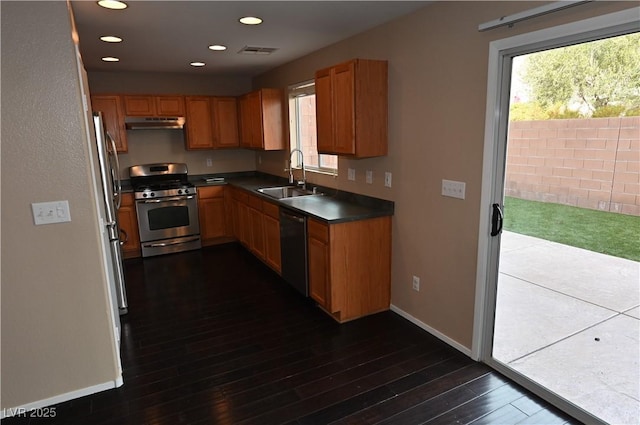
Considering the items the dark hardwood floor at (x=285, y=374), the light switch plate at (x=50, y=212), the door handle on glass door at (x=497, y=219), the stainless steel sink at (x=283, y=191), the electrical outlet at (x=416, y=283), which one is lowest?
the dark hardwood floor at (x=285, y=374)

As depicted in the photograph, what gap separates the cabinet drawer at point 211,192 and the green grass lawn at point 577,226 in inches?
159

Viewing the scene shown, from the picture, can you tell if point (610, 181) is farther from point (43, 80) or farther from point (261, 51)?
point (261, 51)

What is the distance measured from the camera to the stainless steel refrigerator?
115 inches

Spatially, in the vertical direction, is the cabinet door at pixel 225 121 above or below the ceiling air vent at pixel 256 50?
below

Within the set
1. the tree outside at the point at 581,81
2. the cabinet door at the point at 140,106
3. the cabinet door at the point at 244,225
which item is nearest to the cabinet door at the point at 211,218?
the cabinet door at the point at 244,225

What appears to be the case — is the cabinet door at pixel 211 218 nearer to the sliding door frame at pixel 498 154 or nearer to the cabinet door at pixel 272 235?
the cabinet door at pixel 272 235

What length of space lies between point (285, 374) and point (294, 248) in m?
1.33

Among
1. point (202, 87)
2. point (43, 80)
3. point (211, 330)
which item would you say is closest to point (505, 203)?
point (211, 330)

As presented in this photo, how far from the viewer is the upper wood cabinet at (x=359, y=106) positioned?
119 inches

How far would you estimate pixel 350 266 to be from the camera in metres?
3.18

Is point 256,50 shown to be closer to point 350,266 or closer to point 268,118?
point 268,118

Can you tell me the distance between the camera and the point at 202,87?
5.68 m

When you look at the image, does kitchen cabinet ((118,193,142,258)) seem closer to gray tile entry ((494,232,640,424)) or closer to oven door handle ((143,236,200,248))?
oven door handle ((143,236,200,248))

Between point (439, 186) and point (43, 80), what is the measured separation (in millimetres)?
2478
